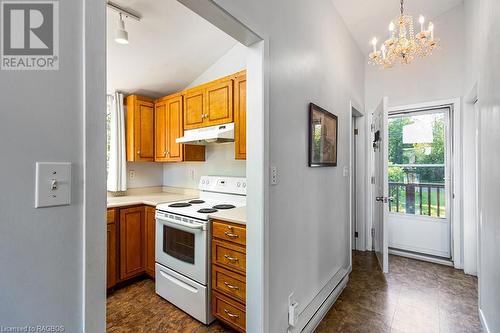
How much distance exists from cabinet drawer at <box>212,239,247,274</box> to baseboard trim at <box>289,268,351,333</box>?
68 centimetres

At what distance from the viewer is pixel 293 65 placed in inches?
68.0

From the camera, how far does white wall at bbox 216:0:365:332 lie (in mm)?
1480

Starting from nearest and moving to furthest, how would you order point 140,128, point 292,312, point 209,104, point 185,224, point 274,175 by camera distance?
point 274,175, point 292,312, point 185,224, point 209,104, point 140,128

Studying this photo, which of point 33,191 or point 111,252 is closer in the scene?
point 33,191

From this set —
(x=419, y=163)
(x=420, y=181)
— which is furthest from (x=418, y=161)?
(x=420, y=181)

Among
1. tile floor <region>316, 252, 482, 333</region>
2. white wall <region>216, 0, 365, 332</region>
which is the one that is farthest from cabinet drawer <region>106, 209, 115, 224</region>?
tile floor <region>316, 252, 482, 333</region>

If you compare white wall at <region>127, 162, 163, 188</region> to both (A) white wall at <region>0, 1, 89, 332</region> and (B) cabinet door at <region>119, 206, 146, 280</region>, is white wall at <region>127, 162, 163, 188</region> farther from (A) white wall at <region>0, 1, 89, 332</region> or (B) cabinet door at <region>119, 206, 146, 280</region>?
(A) white wall at <region>0, 1, 89, 332</region>

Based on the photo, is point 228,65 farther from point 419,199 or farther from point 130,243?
point 419,199

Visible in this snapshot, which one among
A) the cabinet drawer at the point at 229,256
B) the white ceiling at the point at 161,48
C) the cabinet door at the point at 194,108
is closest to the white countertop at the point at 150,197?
the cabinet door at the point at 194,108

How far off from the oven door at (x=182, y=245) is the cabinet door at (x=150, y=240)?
0.29 m

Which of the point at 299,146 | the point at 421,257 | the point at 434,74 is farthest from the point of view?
the point at 421,257

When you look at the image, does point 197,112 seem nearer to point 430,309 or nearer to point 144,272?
point 144,272

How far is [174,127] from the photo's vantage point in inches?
118

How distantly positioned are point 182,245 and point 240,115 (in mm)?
1329
